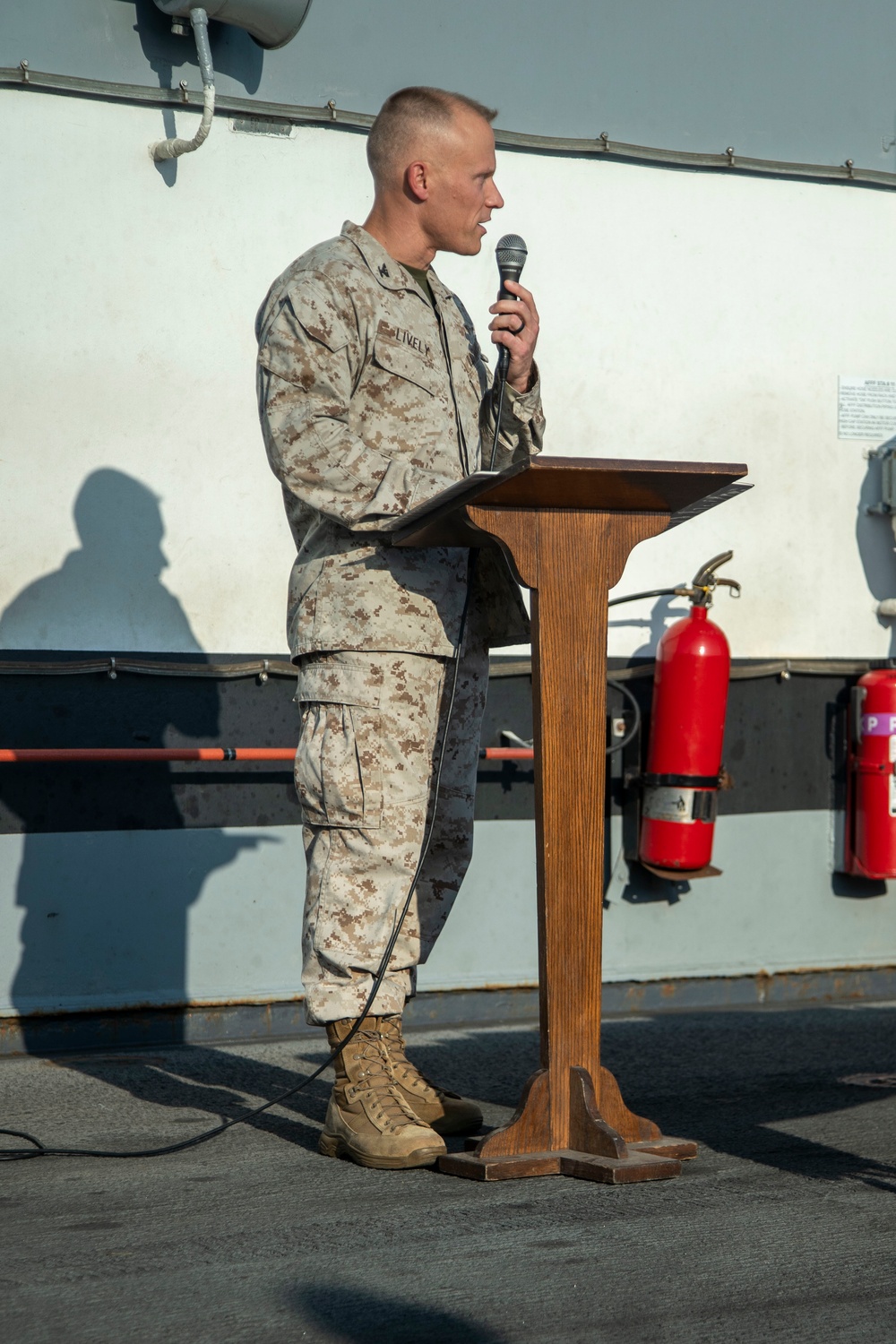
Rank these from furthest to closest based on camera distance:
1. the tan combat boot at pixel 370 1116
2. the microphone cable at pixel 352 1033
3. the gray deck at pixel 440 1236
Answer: the microphone cable at pixel 352 1033, the tan combat boot at pixel 370 1116, the gray deck at pixel 440 1236

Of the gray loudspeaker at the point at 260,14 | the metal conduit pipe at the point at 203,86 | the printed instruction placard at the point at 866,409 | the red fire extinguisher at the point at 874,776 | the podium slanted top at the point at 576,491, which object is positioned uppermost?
the gray loudspeaker at the point at 260,14

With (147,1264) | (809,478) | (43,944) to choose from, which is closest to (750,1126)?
(147,1264)

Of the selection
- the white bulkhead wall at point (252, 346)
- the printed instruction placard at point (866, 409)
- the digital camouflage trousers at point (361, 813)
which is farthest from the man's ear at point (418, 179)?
the printed instruction placard at point (866, 409)

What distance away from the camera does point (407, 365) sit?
2.16 m

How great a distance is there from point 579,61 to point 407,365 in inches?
73.2

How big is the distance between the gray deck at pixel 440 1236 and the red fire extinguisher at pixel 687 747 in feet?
3.33

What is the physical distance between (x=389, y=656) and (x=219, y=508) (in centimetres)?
130

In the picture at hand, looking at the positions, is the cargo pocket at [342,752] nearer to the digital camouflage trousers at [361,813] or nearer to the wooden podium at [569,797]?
the digital camouflage trousers at [361,813]

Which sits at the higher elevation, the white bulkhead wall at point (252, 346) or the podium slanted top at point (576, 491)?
the white bulkhead wall at point (252, 346)

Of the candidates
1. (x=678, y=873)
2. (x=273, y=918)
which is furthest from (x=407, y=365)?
(x=678, y=873)

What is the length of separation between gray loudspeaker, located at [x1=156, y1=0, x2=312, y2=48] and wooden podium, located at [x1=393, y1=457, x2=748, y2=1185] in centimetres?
176

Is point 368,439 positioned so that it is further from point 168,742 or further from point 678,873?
point 678,873

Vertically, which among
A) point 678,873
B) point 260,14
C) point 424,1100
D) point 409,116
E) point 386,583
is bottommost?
point 424,1100

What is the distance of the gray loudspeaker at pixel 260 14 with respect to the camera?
3061 mm
